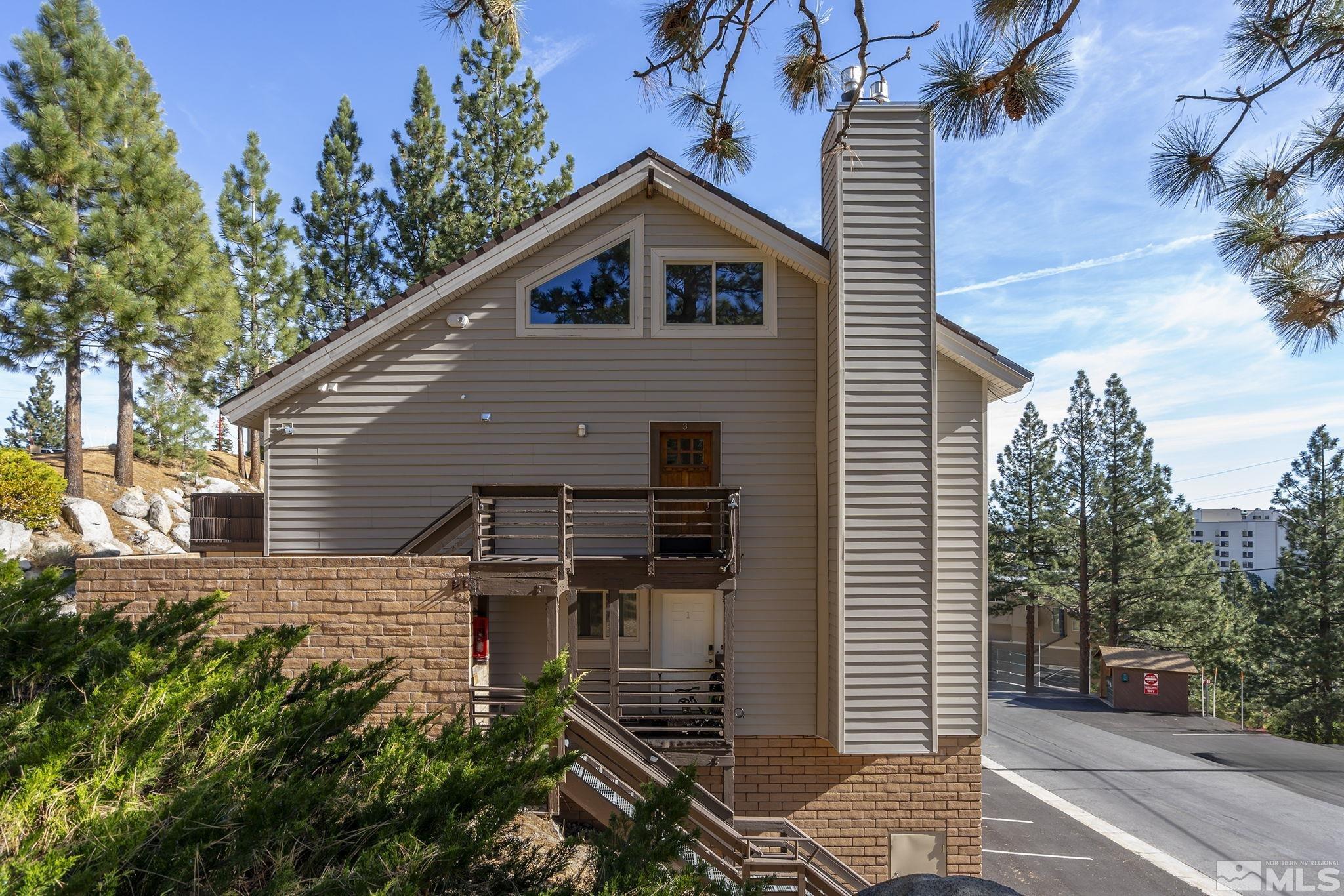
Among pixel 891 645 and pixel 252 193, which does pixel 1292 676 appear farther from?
pixel 252 193

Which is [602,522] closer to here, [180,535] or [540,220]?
A: [540,220]

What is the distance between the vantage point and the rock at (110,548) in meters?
13.0

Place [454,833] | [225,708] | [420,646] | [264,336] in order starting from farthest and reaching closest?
[264,336], [420,646], [225,708], [454,833]

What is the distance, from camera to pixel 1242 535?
100438mm

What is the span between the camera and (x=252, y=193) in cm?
2195

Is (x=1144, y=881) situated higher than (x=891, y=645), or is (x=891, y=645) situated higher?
(x=891, y=645)

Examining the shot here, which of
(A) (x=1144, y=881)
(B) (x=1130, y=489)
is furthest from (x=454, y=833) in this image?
(B) (x=1130, y=489)

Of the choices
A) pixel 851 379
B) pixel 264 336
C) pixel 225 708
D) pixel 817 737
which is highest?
pixel 264 336

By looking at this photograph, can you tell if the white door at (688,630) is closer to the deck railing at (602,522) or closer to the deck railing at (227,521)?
the deck railing at (602,522)

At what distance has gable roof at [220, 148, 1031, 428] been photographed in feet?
27.4

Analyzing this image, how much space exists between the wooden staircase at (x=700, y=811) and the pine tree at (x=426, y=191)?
16.8m

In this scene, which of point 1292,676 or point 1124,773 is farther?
point 1292,676

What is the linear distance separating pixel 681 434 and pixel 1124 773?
45.1 ft

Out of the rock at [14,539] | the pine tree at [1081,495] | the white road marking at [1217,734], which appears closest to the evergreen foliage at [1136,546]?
the pine tree at [1081,495]
